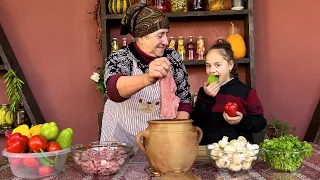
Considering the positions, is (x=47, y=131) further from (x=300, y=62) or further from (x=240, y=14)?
(x=300, y=62)

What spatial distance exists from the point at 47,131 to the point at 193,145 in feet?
1.53

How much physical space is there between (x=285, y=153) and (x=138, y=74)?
82 cm

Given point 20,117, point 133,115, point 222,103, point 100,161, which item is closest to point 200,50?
point 222,103

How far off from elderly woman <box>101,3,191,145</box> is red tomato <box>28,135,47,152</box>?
0.31m

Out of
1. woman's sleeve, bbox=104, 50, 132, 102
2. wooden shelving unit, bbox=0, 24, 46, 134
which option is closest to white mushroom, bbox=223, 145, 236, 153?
woman's sleeve, bbox=104, 50, 132, 102

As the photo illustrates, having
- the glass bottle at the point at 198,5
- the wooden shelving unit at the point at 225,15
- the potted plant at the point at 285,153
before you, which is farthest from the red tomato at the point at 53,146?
the glass bottle at the point at 198,5

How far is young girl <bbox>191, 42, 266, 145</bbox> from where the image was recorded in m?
1.78

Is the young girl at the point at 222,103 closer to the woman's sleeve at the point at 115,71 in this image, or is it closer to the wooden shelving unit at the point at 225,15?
the woman's sleeve at the point at 115,71

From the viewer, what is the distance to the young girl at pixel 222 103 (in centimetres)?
178

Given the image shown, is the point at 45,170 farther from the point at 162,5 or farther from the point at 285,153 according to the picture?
the point at 162,5

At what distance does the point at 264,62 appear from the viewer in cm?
302

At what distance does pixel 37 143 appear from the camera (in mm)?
1114

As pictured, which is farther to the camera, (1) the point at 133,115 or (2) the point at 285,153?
(1) the point at 133,115

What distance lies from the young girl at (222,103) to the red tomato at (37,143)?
880 millimetres
